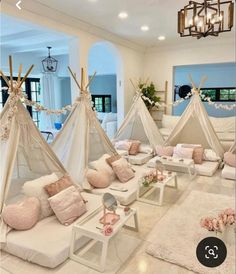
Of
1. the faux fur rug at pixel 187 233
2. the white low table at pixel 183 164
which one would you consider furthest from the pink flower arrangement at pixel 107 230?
the white low table at pixel 183 164

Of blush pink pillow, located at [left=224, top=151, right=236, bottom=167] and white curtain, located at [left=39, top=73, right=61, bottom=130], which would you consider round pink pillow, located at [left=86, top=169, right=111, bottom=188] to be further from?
white curtain, located at [left=39, top=73, right=61, bottom=130]

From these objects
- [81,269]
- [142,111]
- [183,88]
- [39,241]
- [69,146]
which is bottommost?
[81,269]

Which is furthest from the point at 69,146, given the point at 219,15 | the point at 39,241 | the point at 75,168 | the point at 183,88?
the point at 183,88

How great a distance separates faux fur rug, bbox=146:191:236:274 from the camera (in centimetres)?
236

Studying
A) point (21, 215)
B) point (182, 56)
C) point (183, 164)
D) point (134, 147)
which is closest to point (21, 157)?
point (21, 215)

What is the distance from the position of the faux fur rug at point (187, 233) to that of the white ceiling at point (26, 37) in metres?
3.82

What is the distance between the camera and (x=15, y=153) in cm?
299

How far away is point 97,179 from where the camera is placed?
3943 mm

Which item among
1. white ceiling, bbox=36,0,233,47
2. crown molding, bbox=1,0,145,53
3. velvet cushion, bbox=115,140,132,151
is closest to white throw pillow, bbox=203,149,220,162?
velvet cushion, bbox=115,140,132,151

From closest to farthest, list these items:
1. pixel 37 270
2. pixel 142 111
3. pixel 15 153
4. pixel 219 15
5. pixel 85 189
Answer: pixel 37 270 < pixel 219 15 < pixel 15 153 < pixel 85 189 < pixel 142 111

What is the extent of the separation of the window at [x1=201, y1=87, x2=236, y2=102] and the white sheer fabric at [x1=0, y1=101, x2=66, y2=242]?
783cm

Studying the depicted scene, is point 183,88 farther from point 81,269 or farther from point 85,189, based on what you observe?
point 81,269

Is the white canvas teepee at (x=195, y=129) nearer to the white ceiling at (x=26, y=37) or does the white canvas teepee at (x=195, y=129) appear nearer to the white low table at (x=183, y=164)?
the white low table at (x=183, y=164)

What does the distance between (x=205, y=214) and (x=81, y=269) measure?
1.87 metres
